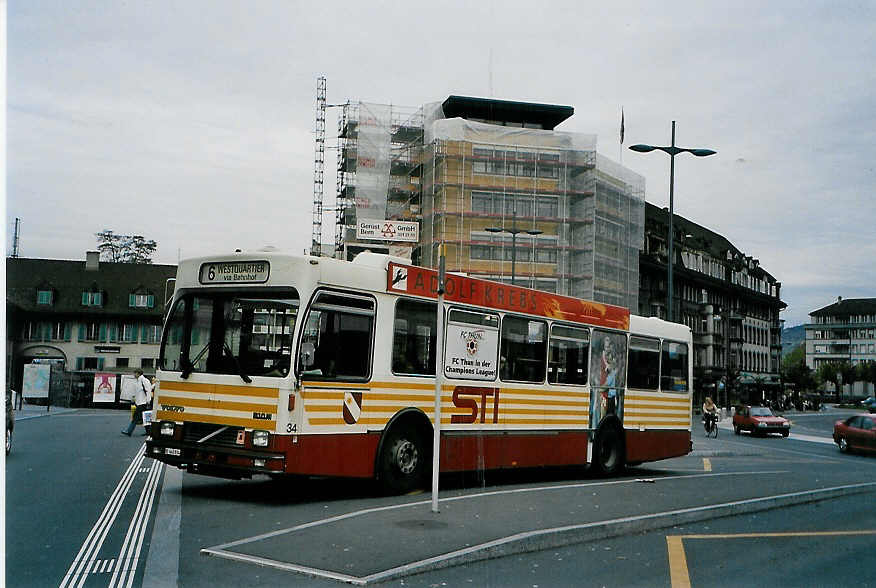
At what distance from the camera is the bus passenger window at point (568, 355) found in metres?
16.3

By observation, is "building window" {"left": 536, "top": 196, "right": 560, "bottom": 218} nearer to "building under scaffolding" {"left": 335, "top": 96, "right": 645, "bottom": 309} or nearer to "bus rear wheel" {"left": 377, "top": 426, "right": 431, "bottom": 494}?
"building under scaffolding" {"left": 335, "top": 96, "right": 645, "bottom": 309}

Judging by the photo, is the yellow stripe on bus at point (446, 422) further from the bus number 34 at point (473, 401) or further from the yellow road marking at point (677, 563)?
the yellow road marking at point (677, 563)

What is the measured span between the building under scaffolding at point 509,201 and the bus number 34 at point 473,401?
135 feet

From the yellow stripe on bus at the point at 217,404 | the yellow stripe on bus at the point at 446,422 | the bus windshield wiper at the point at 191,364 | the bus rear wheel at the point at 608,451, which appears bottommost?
the bus rear wheel at the point at 608,451

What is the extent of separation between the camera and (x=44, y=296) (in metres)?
73.3

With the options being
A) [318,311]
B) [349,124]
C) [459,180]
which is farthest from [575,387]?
[349,124]

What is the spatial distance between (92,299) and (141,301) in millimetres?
3613

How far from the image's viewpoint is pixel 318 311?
1188 cm

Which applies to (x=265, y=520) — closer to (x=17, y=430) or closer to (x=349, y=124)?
(x=17, y=430)

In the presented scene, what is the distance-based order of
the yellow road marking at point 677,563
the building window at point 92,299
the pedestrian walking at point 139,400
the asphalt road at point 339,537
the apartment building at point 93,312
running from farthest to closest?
1. the building window at point 92,299
2. the apartment building at point 93,312
3. the pedestrian walking at point 139,400
4. the yellow road marking at point 677,563
5. the asphalt road at point 339,537

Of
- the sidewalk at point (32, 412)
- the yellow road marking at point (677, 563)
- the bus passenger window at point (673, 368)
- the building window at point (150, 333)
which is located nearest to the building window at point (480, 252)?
the sidewalk at point (32, 412)

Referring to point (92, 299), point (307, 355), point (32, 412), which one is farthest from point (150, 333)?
point (307, 355)

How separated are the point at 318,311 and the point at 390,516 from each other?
9.17 ft

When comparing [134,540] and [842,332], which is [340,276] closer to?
[134,540]
